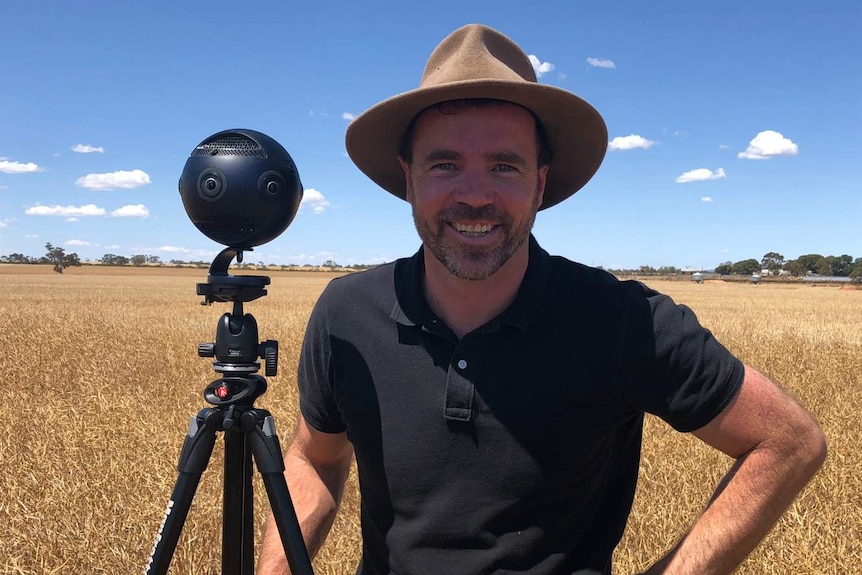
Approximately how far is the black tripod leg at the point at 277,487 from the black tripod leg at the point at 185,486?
0.27 ft

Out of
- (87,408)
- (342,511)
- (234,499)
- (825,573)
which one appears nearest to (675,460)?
(825,573)

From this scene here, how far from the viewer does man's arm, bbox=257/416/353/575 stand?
6.52 feet

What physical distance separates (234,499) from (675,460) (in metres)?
3.86

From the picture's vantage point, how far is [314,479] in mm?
2068

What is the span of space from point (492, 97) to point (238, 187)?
2.70 feet

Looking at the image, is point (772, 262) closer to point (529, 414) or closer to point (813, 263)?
point (813, 263)

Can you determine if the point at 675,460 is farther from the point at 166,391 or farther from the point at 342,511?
the point at 166,391

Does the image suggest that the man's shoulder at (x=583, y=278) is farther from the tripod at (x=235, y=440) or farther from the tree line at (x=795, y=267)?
the tree line at (x=795, y=267)

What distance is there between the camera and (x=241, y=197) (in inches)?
52.9

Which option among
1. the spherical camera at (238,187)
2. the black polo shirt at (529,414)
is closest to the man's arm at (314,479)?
the black polo shirt at (529,414)

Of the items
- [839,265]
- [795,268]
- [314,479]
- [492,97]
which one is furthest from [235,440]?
[839,265]

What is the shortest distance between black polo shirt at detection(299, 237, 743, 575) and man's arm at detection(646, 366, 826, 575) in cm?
7

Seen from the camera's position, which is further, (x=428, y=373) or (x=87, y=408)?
(x=87, y=408)

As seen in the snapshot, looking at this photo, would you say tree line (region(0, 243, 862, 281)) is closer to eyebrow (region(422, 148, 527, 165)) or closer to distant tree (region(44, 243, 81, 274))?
distant tree (region(44, 243, 81, 274))
